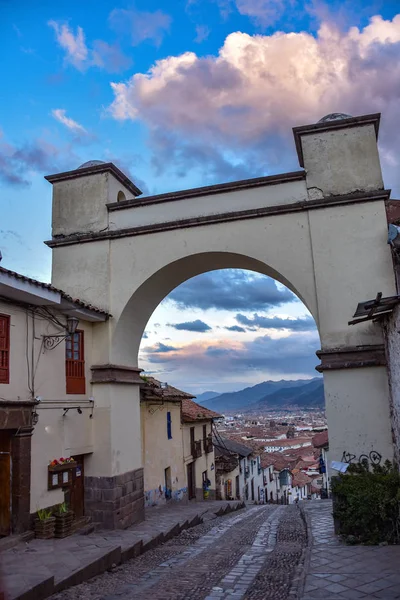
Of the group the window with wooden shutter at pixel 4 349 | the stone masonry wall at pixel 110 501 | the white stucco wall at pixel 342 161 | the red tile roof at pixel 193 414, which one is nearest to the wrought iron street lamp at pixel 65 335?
the window with wooden shutter at pixel 4 349

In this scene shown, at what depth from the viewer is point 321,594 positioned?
529 centimetres

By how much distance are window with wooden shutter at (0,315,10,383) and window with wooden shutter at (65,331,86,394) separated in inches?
62.3

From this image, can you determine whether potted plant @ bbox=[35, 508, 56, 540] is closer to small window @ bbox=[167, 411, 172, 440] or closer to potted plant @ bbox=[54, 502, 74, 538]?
potted plant @ bbox=[54, 502, 74, 538]

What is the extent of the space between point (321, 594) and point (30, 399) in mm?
5548

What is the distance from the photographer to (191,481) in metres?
20.0

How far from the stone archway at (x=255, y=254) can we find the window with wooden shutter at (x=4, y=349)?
2.47 metres

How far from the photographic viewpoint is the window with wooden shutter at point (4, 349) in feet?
26.6

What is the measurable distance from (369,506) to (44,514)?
17.2ft

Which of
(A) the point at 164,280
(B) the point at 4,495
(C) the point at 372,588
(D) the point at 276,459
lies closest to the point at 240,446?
(D) the point at 276,459

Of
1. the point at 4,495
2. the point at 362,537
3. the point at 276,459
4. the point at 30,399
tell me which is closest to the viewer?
the point at 362,537

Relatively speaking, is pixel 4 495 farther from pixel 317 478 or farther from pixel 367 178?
pixel 317 478

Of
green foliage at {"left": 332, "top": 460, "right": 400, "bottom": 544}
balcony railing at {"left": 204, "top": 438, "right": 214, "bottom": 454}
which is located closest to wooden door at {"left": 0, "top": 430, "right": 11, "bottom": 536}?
green foliage at {"left": 332, "top": 460, "right": 400, "bottom": 544}

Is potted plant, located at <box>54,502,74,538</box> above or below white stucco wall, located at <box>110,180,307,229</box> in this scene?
below

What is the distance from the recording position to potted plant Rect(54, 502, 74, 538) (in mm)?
8570
